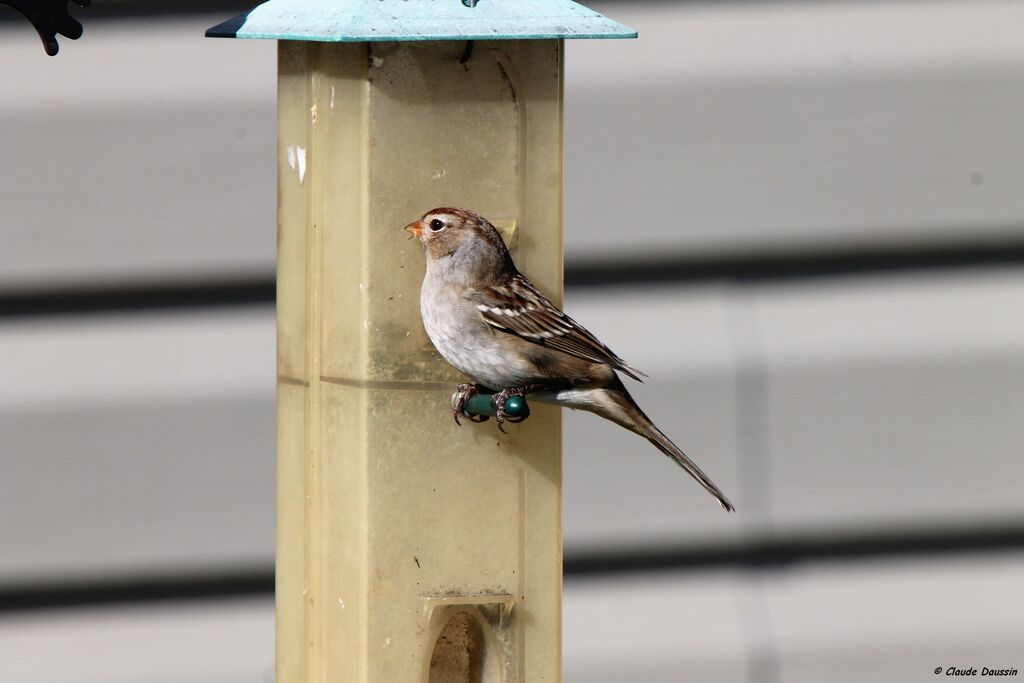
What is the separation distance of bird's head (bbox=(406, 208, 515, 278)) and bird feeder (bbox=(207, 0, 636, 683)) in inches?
3.1

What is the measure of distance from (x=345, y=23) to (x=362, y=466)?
0.84 m

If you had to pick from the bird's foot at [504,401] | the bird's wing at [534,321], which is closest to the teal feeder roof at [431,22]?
the bird's wing at [534,321]

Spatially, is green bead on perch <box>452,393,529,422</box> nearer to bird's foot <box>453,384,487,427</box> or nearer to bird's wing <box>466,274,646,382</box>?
bird's foot <box>453,384,487,427</box>

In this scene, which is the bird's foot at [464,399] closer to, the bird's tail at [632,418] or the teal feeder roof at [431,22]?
the bird's tail at [632,418]

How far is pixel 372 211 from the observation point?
12.6 ft

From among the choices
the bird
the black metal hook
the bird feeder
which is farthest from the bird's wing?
the black metal hook

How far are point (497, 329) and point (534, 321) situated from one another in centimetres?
7

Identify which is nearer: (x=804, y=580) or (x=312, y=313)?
(x=312, y=313)

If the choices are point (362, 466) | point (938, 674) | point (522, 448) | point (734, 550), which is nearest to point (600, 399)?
point (522, 448)

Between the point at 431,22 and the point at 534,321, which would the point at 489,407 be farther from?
the point at 431,22

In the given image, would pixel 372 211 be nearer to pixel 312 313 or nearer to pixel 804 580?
pixel 312 313

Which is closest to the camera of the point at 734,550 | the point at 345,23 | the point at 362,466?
the point at 345,23

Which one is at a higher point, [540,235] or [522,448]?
[540,235]

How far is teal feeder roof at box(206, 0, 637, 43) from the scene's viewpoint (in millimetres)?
3637
